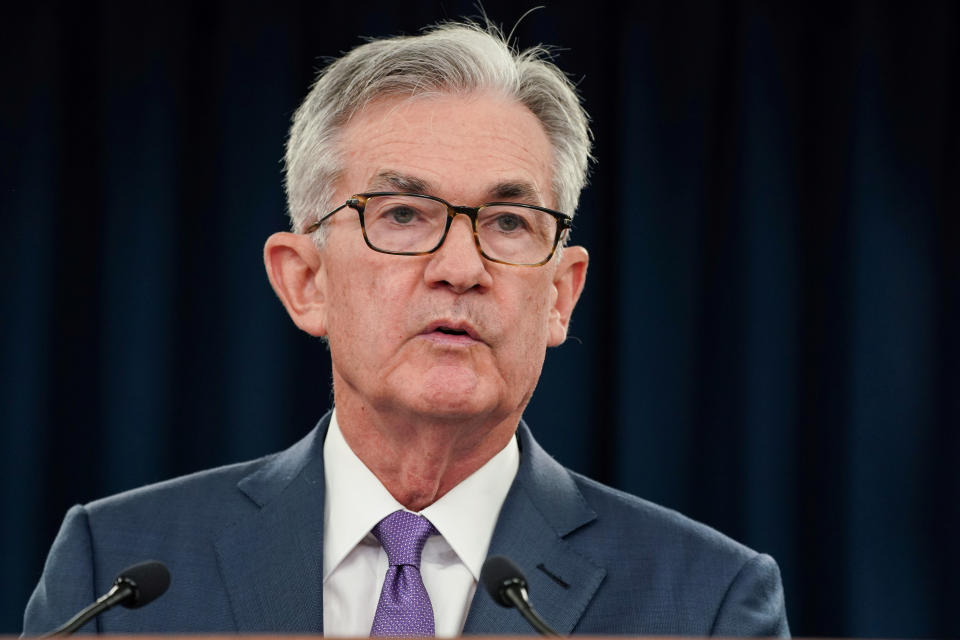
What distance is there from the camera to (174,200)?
9.16ft

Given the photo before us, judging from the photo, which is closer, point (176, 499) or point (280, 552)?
point (280, 552)

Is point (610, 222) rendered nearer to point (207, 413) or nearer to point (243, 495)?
point (207, 413)

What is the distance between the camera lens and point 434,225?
5.65 ft

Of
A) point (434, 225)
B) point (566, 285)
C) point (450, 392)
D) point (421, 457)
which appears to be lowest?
point (421, 457)

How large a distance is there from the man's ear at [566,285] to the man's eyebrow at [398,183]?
1.06ft

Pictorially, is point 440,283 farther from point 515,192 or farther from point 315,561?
point 315,561

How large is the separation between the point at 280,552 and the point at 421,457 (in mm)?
257

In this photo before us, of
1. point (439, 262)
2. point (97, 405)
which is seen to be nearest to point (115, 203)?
point (97, 405)

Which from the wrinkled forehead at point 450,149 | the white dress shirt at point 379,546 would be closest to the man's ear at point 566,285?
the wrinkled forehead at point 450,149

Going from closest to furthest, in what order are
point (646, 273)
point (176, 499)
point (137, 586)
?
point (137, 586) < point (176, 499) < point (646, 273)

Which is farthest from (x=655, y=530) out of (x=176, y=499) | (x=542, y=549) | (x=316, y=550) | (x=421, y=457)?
(x=176, y=499)

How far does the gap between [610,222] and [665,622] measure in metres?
1.37

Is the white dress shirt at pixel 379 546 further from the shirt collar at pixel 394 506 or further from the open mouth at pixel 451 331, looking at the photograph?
the open mouth at pixel 451 331

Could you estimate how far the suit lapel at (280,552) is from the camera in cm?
168
